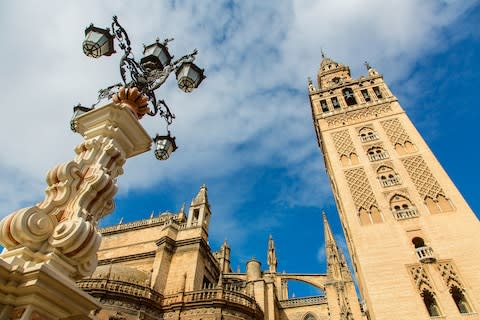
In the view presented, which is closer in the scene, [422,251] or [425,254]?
[425,254]

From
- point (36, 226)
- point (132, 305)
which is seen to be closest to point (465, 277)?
point (132, 305)

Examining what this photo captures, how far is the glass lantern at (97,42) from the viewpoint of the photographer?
5098 millimetres

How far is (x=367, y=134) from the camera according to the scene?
71.3 ft

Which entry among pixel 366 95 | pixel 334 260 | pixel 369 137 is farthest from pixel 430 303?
pixel 366 95

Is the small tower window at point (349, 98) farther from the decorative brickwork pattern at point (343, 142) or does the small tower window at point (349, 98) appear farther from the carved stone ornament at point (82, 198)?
the carved stone ornament at point (82, 198)

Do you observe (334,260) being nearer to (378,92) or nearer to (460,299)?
(460,299)

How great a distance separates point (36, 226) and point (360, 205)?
16989 millimetres

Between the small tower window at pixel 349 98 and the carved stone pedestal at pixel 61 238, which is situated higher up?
the small tower window at pixel 349 98

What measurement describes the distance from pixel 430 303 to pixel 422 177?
7181 mm

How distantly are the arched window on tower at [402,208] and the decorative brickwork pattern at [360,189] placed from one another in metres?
0.98

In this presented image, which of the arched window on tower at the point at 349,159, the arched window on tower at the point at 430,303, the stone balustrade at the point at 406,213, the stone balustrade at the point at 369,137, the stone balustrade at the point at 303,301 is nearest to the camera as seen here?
the arched window on tower at the point at 430,303

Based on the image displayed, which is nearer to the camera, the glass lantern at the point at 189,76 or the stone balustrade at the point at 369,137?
the glass lantern at the point at 189,76

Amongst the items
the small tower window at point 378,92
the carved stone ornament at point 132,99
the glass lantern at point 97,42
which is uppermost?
the small tower window at point 378,92

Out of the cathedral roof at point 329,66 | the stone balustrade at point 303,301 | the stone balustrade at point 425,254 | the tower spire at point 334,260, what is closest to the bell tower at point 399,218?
the stone balustrade at point 425,254
